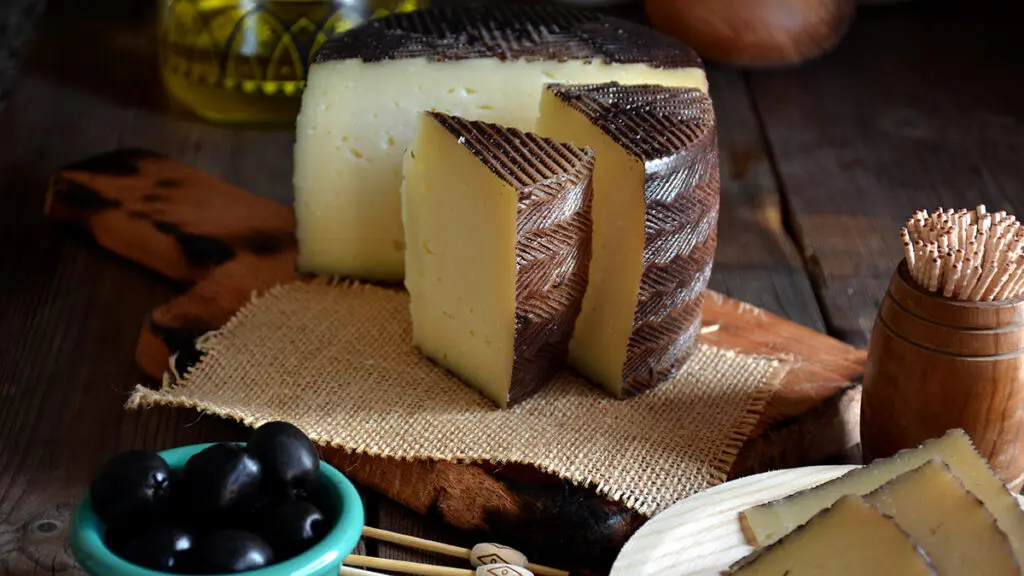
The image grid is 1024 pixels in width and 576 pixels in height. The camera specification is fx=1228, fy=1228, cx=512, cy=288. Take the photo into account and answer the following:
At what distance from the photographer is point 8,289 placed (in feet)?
5.20

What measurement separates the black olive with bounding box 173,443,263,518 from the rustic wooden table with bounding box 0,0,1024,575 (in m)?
0.24

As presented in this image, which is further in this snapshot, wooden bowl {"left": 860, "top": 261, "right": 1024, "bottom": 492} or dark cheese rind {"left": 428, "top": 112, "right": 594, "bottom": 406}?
dark cheese rind {"left": 428, "top": 112, "right": 594, "bottom": 406}

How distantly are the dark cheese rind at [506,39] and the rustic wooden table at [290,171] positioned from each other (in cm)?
34

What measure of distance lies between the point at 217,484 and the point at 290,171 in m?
1.11

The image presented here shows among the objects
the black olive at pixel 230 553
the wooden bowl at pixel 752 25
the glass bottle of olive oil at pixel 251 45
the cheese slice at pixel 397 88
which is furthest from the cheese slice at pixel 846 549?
the wooden bowl at pixel 752 25

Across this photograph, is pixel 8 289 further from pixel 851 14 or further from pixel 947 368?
pixel 851 14

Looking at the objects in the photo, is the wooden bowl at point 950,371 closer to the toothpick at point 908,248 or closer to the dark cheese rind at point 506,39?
the toothpick at point 908,248

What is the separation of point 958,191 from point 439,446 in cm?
107

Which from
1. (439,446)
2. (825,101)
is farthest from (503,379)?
(825,101)

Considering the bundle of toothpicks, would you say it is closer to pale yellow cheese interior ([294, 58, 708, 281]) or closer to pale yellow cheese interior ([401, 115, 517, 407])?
pale yellow cheese interior ([401, 115, 517, 407])

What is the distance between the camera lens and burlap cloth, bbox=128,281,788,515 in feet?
3.99

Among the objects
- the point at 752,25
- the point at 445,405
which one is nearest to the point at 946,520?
the point at 445,405

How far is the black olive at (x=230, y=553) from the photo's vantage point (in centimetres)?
86

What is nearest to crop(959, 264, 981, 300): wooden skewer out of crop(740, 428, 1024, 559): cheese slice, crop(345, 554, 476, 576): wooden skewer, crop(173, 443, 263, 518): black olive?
crop(740, 428, 1024, 559): cheese slice
